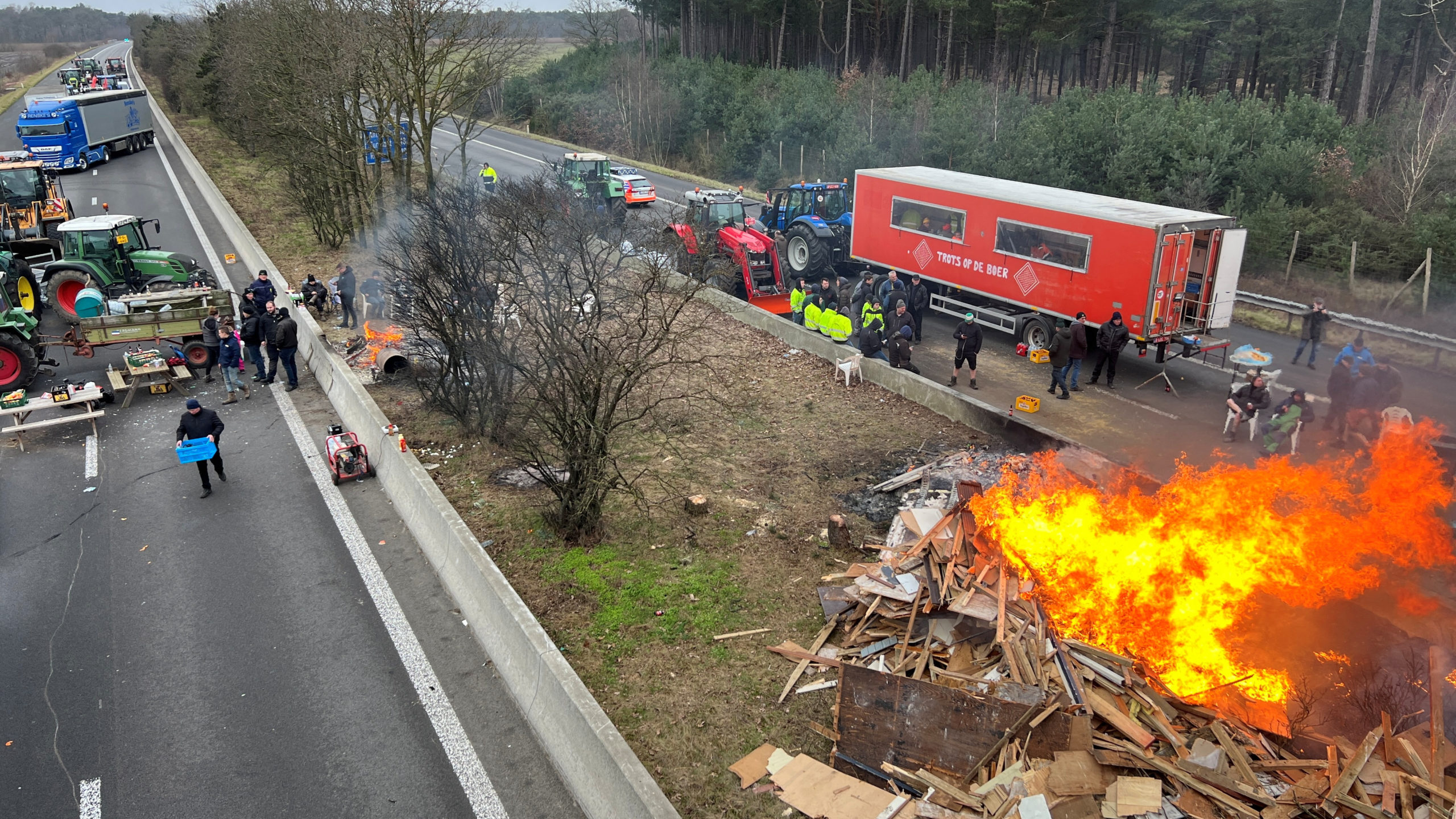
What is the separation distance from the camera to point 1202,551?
855cm

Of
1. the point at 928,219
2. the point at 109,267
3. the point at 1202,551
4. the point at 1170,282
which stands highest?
the point at 928,219

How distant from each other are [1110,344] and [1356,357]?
358 centimetres

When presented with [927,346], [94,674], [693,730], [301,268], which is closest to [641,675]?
[693,730]

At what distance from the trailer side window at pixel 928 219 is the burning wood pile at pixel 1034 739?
1181 centimetres

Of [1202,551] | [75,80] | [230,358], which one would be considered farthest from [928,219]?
[75,80]

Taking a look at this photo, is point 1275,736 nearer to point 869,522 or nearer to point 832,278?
point 869,522

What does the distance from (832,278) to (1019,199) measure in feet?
18.1

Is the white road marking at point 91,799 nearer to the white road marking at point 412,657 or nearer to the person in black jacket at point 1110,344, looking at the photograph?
the white road marking at point 412,657

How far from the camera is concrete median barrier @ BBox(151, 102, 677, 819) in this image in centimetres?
634

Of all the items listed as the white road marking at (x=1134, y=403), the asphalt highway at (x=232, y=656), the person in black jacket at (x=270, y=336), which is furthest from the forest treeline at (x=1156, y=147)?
the person in black jacket at (x=270, y=336)

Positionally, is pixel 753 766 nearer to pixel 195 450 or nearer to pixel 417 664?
pixel 417 664

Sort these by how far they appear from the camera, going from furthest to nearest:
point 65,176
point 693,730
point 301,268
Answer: point 65,176
point 301,268
point 693,730

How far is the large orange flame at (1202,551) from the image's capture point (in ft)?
26.1

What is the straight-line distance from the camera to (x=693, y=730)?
7406 millimetres
